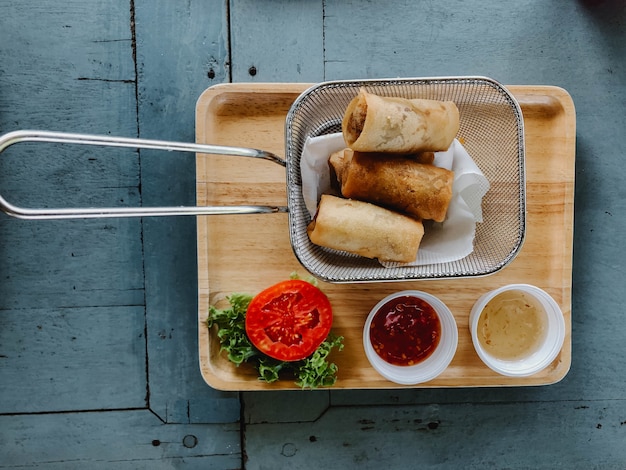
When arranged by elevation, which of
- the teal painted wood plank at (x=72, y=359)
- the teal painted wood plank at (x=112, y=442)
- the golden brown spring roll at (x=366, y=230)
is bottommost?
the teal painted wood plank at (x=112, y=442)

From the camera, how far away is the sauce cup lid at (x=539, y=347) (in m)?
1.62

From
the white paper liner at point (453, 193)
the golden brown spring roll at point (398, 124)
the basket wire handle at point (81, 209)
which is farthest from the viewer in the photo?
the white paper liner at point (453, 193)

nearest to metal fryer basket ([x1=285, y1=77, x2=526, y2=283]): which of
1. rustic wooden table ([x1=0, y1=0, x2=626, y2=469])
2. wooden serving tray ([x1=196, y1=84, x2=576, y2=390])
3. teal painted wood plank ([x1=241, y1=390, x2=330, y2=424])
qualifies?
wooden serving tray ([x1=196, y1=84, x2=576, y2=390])

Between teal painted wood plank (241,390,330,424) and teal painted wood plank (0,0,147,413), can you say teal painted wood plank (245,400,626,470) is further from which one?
teal painted wood plank (0,0,147,413)

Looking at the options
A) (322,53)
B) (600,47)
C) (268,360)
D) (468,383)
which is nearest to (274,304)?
(268,360)

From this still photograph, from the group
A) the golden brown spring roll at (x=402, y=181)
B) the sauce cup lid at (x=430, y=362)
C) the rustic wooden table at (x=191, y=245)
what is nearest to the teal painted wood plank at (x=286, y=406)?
the rustic wooden table at (x=191, y=245)

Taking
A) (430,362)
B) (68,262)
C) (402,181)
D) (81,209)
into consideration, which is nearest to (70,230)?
(68,262)

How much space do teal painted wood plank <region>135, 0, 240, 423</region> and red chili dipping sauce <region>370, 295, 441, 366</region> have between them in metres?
0.57

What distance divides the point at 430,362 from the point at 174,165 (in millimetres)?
1008

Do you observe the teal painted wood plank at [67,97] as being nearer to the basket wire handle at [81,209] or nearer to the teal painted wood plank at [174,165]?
the teal painted wood plank at [174,165]

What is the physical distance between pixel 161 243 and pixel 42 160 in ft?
1.53

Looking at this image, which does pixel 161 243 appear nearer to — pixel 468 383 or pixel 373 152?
pixel 373 152

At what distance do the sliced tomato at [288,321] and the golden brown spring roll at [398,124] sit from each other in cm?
45

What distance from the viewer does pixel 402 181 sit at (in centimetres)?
153
